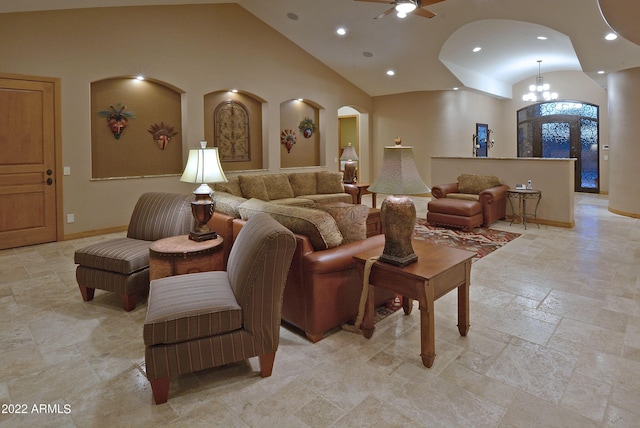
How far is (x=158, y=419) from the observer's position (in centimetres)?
195

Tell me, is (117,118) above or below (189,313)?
above

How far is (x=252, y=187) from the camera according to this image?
21.6 ft

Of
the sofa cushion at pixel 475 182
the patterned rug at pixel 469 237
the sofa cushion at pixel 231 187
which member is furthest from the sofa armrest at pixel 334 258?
the sofa cushion at pixel 475 182

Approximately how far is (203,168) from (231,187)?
2.88m

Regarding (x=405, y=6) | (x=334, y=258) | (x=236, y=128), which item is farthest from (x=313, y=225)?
(x=236, y=128)

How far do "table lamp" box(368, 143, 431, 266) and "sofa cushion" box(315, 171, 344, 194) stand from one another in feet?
16.7

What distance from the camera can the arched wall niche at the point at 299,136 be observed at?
9.12m

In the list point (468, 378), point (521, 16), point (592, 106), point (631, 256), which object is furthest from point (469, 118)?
point (468, 378)

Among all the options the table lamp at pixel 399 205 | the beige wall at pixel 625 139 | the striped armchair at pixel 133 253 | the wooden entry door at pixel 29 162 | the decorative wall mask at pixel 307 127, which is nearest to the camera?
the table lamp at pixel 399 205

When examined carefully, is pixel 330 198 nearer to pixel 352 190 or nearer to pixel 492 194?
pixel 352 190

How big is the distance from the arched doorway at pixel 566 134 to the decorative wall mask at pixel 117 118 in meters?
10.6

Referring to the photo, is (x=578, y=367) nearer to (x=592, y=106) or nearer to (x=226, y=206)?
(x=226, y=206)

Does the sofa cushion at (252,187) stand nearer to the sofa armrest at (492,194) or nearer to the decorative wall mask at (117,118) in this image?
the decorative wall mask at (117,118)

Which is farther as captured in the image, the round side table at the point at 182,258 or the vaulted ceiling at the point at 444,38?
the vaulted ceiling at the point at 444,38
